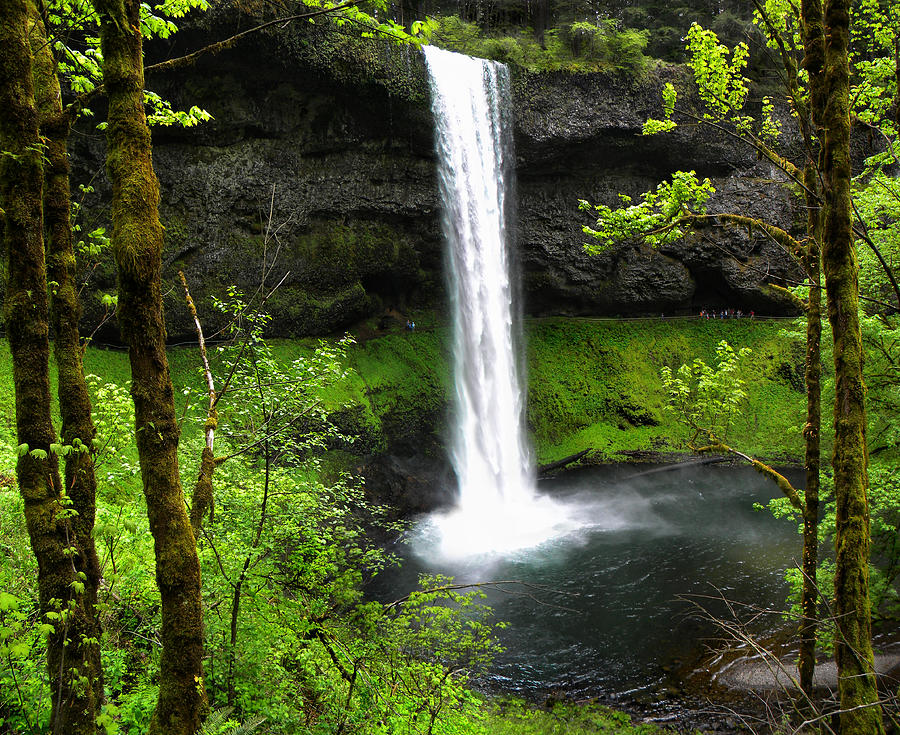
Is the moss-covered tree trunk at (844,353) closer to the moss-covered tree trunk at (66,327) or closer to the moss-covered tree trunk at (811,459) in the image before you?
the moss-covered tree trunk at (811,459)

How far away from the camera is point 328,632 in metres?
4.50

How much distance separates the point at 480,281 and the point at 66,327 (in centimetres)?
1780

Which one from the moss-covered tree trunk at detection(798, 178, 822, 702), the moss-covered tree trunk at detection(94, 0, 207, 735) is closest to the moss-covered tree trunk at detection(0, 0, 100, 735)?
the moss-covered tree trunk at detection(94, 0, 207, 735)

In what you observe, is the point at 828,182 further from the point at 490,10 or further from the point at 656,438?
the point at 490,10

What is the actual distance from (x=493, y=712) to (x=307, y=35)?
58.7 ft

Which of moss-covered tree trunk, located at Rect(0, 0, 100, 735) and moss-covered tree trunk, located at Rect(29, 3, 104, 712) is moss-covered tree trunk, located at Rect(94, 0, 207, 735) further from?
moss-covered tree trunk, located at Rect(29, 3, 104, 712)

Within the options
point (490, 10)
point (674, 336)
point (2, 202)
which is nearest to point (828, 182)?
point (2, 202)

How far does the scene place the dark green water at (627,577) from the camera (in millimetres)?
10117

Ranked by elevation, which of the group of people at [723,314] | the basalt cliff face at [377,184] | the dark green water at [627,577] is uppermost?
the basalt cliff face at [377,184]

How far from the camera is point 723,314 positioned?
2727 cm

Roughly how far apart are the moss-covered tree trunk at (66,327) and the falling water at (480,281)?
1521 cm

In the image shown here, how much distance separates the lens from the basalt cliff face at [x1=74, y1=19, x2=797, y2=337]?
1780 centimetres

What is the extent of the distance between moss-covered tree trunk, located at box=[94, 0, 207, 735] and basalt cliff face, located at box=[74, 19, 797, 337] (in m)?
12.3

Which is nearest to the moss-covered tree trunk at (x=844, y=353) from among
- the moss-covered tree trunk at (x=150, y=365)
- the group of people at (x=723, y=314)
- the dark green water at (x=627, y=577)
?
the moss-covered tree trunk at (x=150, y=365)
